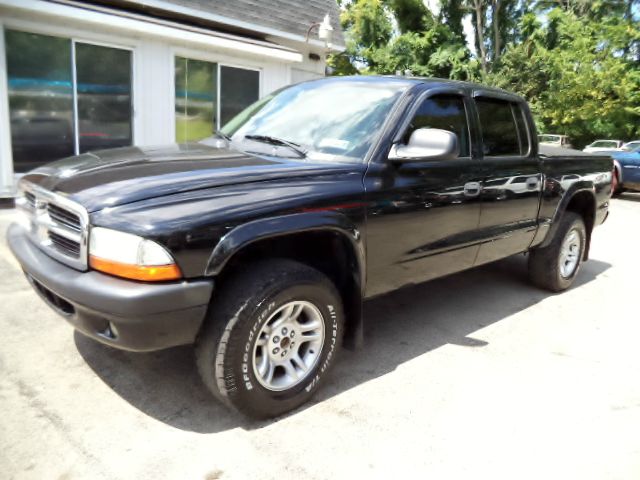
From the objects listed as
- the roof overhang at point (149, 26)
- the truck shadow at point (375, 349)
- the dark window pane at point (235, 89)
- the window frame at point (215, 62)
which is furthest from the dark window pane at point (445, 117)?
the dark window pane at point (235, 89)

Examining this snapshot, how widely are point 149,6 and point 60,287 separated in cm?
786

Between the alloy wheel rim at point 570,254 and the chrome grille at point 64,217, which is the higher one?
the chrome grille at point 64,217

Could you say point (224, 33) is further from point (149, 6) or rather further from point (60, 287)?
point (60, 287)

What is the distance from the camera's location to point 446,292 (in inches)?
196

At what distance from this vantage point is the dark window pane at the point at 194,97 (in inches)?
379

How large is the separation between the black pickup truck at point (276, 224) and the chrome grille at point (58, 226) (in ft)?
0.04

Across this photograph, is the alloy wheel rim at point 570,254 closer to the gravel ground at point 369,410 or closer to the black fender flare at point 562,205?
the black fender flare at point 562,205

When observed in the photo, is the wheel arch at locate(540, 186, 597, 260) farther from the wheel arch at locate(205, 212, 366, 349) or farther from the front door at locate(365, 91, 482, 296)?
the wheel arch at locate(205, 212, 366, 349)

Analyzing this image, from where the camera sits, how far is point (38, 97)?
800 cm

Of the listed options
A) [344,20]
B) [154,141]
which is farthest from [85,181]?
[344,20]

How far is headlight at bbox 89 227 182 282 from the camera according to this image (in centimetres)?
226

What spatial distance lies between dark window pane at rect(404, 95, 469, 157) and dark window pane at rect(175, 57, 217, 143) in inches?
263

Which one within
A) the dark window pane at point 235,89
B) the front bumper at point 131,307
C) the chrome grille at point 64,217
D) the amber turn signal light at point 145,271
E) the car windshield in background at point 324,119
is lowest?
the front bumper at point 131,307

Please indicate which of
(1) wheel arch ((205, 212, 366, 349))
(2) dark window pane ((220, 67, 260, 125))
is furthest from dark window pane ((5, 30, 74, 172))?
(1) wheel arch ((205, 212, 366, 349))
